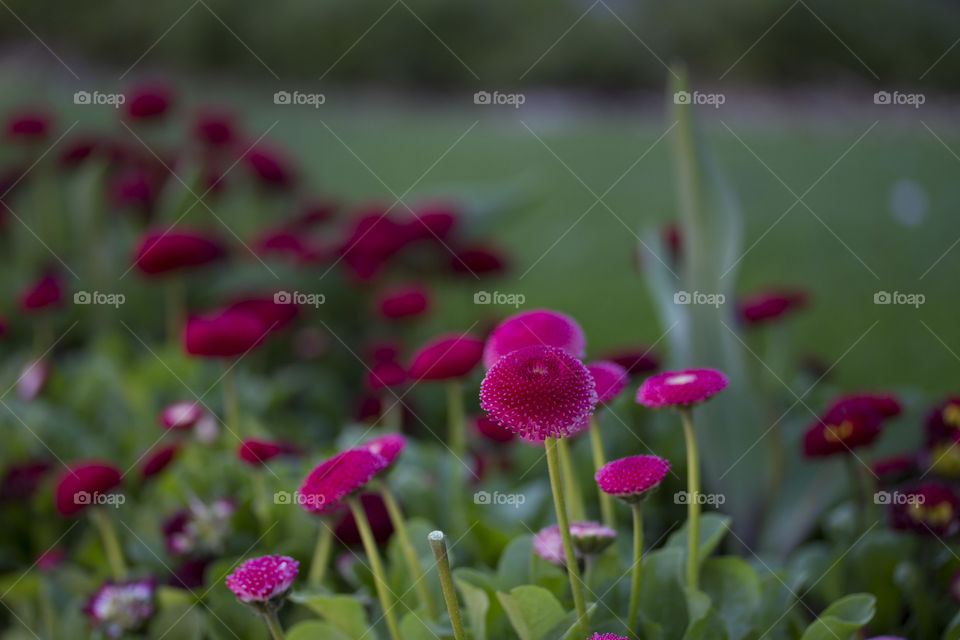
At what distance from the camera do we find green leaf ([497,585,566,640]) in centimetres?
94

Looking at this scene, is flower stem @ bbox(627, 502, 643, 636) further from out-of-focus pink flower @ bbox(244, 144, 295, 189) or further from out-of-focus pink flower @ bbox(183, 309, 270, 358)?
out-of-focus pink flower @ bbox(244, 144, 295, 189)

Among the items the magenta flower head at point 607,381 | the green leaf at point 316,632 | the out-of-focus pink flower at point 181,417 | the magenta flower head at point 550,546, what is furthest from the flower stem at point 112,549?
the magenta flower head at point 607,381

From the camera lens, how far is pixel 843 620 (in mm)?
1021

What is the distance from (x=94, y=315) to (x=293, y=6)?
625 centimetres

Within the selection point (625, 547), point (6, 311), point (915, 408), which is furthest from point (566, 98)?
point (625, 547)

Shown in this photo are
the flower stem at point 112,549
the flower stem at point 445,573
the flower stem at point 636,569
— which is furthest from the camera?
the flower stem at point 112,549

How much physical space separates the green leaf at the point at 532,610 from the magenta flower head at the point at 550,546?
68 mm

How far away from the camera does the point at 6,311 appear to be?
2473 mm

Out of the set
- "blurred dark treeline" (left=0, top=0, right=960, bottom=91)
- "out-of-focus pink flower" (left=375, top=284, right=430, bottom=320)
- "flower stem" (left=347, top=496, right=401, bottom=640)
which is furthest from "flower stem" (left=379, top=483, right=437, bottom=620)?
"blurred dark treeline" (left=0, top=0, right=960, bottom=91)

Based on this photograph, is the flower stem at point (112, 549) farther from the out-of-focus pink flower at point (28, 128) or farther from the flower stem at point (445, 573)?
the out-of-focus pink flower at point (28, 128)

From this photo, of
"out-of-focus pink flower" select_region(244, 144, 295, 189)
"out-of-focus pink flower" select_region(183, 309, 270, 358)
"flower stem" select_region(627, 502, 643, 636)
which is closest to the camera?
"flower stem" select_region(627, 502, 643, 636)

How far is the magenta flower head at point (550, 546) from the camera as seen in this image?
1019 millimetres

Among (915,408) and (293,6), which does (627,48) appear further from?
(915,408)

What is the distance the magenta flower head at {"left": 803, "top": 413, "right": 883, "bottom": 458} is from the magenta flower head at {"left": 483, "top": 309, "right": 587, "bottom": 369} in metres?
0.41
